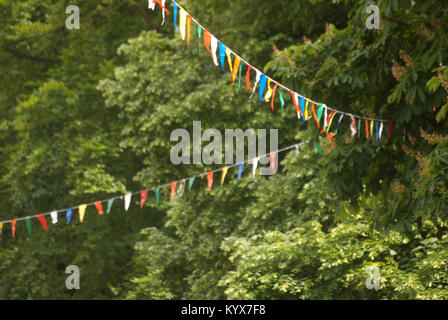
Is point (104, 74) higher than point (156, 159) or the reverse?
higher

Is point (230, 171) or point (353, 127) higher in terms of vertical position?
point (230, 171)

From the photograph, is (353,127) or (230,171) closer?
(353,127)

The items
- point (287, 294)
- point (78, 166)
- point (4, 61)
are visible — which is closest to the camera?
point (287, 294)

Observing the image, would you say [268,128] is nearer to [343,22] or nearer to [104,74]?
[343,22]

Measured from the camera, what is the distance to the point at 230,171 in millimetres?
10984

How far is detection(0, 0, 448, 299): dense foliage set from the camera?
6535 mm

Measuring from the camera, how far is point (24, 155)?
13.3 m

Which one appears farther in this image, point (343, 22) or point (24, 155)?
point (24, 155)

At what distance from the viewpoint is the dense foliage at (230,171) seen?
6.54m
